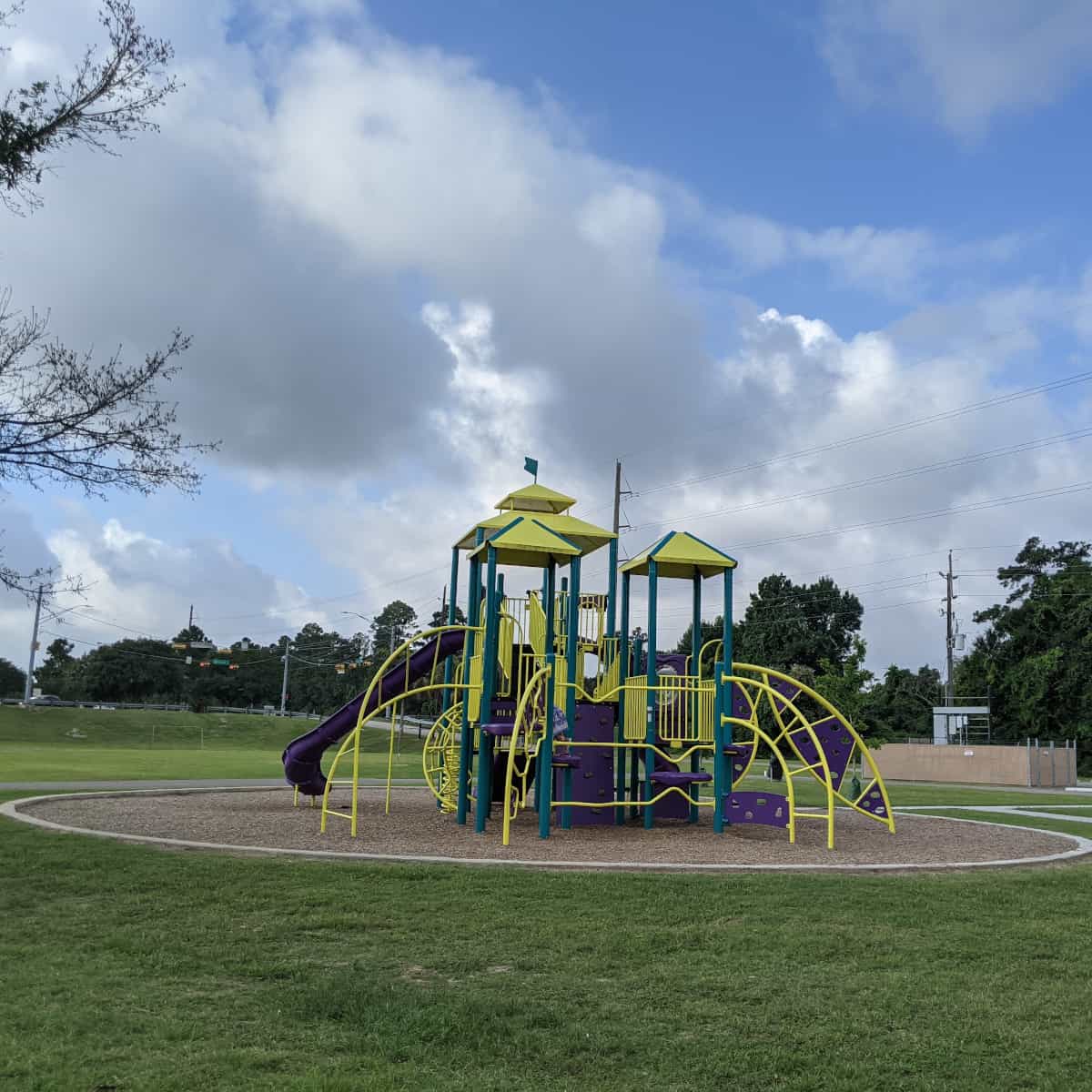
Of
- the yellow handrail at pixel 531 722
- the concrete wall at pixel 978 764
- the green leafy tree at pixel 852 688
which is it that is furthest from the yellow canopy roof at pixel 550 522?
the concrete wall at pixel 978 764

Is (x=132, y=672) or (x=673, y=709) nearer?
(x=673, y=709)

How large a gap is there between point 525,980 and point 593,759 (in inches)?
335

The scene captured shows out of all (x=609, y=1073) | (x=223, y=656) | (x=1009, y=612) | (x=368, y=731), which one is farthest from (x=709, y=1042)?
(x=223, y=656)

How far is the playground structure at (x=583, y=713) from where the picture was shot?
45.8ft

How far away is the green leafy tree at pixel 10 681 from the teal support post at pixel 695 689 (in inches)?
3941

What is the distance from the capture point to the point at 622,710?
15.2 meters

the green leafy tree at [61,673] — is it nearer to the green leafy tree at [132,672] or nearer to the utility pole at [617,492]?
the green leafy tree at [132,672]

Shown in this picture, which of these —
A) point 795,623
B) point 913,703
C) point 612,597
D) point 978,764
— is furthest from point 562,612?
point 913,703

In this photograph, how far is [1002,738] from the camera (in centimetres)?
5962

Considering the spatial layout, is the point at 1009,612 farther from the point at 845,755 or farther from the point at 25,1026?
the point at 25,1026

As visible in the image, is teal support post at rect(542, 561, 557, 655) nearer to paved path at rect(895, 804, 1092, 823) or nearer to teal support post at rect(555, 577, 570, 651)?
teal support post at rect(555, 577, 570, 651)

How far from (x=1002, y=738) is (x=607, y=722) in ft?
170

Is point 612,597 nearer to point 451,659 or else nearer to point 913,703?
point 451,659

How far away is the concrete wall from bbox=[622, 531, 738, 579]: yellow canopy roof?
29.8 meters
